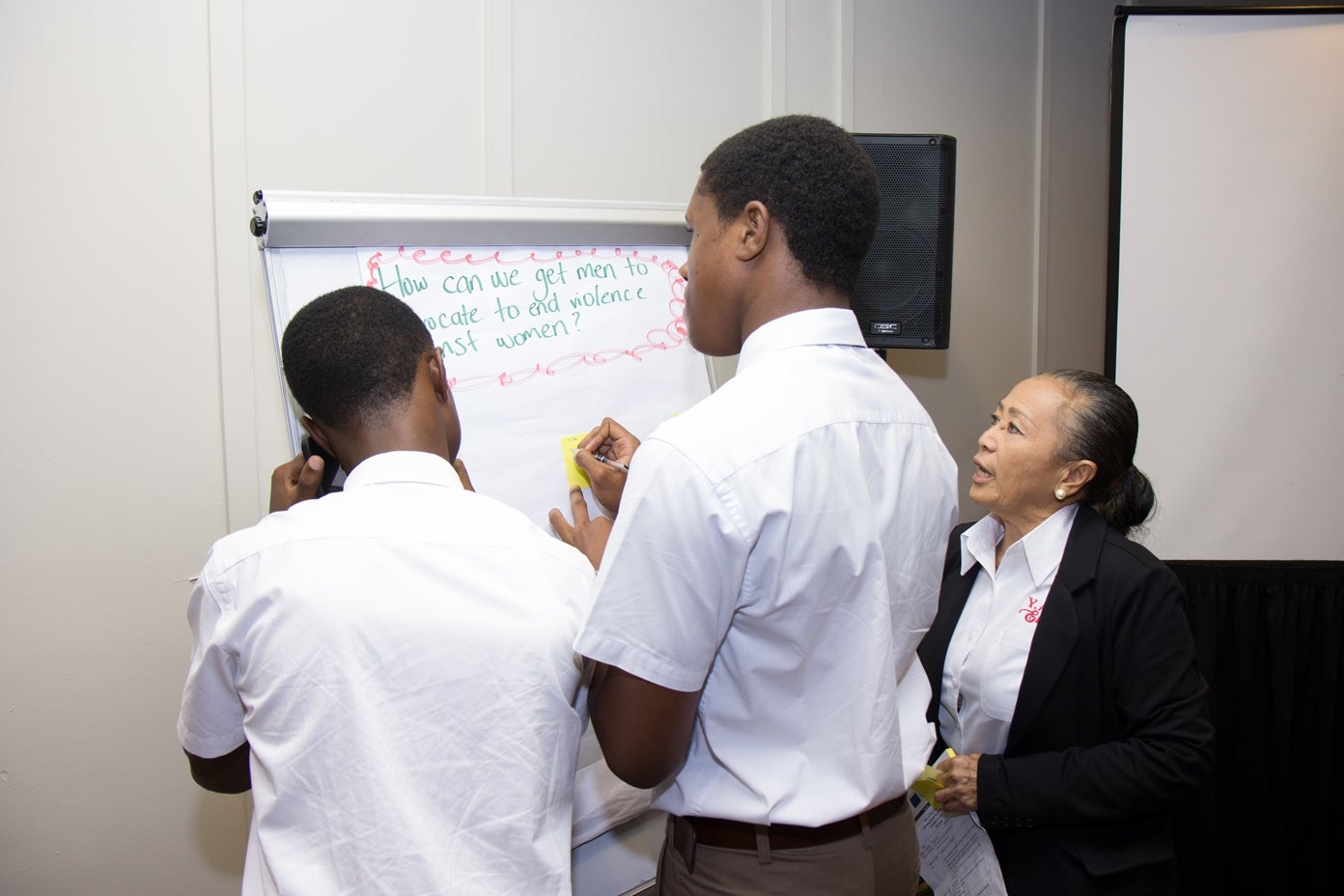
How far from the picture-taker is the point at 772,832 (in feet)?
3.77

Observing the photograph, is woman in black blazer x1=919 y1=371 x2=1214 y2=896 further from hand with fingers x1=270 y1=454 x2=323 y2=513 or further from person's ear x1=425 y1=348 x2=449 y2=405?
hand with fingers x1=270 y1=454 x2=323 y2=513

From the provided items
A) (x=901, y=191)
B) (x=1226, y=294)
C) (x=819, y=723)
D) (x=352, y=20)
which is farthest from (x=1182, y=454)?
(x=352, y=20)

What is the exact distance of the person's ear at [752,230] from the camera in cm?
113

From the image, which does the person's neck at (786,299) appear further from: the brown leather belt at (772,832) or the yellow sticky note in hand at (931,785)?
the yellow sticky note in hand at (931,785)

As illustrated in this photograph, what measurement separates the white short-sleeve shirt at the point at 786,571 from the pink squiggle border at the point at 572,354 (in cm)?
67

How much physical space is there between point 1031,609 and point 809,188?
946 millimetres

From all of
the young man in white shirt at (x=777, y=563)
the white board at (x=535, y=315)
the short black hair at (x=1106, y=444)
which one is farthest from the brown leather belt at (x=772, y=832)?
the short black hair at (x=1106, y=444)

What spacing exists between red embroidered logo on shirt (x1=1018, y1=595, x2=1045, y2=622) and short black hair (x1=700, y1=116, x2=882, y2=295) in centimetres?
81

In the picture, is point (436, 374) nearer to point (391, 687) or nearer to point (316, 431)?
point (316, 431)

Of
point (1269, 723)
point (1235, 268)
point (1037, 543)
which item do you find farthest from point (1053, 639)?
point (1235, 268)

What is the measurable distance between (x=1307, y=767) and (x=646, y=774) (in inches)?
95.4

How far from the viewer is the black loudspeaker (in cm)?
233

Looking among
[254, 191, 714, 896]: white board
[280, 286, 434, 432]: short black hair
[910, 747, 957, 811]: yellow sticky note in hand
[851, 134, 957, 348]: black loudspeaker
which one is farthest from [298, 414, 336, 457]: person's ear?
Result: [851, 134, 957, 348]: black loudspeaker

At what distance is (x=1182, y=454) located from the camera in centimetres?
266
